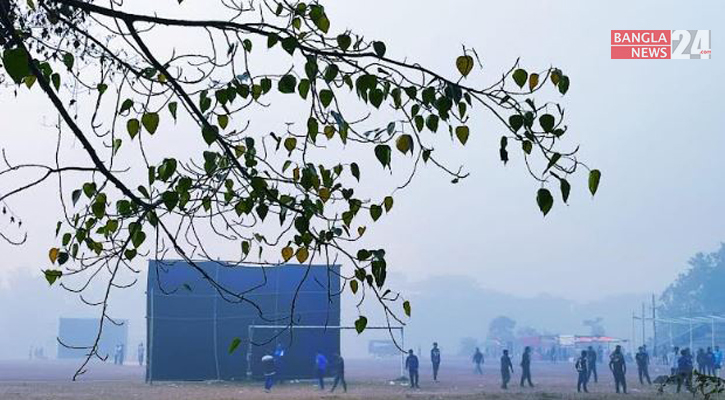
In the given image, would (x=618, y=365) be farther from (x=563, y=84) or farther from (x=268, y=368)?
(x=563, y=84)

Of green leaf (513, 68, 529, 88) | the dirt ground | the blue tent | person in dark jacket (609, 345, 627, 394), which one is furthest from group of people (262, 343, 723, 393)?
green leaf (513, 68, 529, 88)

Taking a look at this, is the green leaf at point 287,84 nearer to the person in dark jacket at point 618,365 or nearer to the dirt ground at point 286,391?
the dirt ground at point 286,391

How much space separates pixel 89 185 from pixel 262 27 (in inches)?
42.9

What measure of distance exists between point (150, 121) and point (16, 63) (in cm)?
64

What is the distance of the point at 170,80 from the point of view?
15.2ft

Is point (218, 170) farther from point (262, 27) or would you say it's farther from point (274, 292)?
point (274, 292)

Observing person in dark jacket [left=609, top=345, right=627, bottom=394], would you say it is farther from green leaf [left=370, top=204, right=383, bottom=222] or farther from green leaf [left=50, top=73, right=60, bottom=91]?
green leaf [left=50, top=73, right=60, bottom=91]

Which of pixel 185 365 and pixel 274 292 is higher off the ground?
pixel 274 292

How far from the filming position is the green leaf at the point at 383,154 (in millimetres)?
3988

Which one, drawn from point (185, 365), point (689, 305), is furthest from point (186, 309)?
point (689, 305)

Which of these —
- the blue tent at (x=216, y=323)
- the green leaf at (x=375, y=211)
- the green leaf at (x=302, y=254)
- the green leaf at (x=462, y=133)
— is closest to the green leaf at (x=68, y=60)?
the green leaf at (x=302, y=254)

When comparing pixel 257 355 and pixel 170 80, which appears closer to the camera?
pixel 170 80

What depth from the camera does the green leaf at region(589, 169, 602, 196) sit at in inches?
148

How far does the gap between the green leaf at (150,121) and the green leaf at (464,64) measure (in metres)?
1.28
